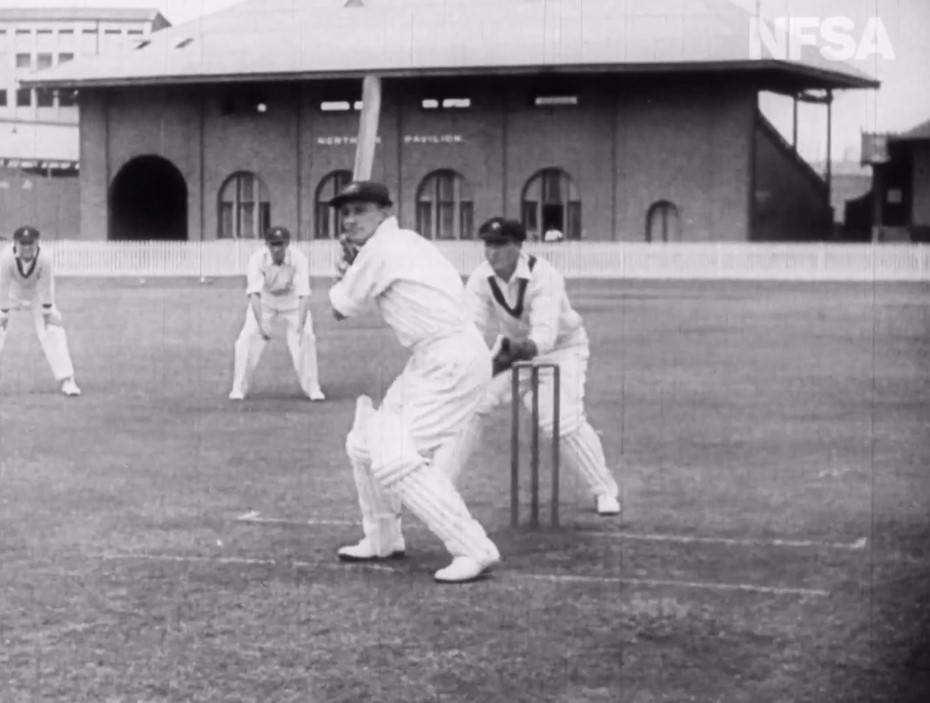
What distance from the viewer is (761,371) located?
19500 millimetres

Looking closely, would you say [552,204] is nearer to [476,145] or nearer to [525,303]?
[476,145]

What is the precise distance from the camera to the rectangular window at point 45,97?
49750 mm

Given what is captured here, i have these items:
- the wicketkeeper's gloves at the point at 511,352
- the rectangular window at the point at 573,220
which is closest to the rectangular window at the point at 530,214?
the rectangular window at the point at 573,220

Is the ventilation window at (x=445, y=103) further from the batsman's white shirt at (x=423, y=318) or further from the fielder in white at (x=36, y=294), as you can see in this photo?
the batsman's white shirt at (x=423, y=318)

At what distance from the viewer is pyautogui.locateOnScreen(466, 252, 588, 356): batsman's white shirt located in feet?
30.9

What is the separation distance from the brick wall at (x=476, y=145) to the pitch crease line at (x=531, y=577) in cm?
3360

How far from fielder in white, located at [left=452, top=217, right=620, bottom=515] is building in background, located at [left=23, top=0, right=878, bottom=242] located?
92.2 feet

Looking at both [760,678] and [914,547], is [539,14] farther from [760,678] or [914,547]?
[760,678]

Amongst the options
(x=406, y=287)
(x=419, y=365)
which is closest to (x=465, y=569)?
(x=419, y=365)

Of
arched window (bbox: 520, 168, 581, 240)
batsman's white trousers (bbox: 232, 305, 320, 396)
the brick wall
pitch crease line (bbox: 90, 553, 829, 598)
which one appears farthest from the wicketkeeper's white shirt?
arched window (bbox: 520, 168, 581, 240)

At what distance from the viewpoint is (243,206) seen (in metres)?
45.9

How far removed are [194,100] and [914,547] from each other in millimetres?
38689

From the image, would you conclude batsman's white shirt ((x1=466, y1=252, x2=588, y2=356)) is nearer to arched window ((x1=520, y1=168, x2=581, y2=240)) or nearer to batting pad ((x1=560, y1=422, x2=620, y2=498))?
batting pad ((x1=560, y1=422, x2=620, y2=498))

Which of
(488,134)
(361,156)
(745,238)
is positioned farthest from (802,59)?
(361,156)
